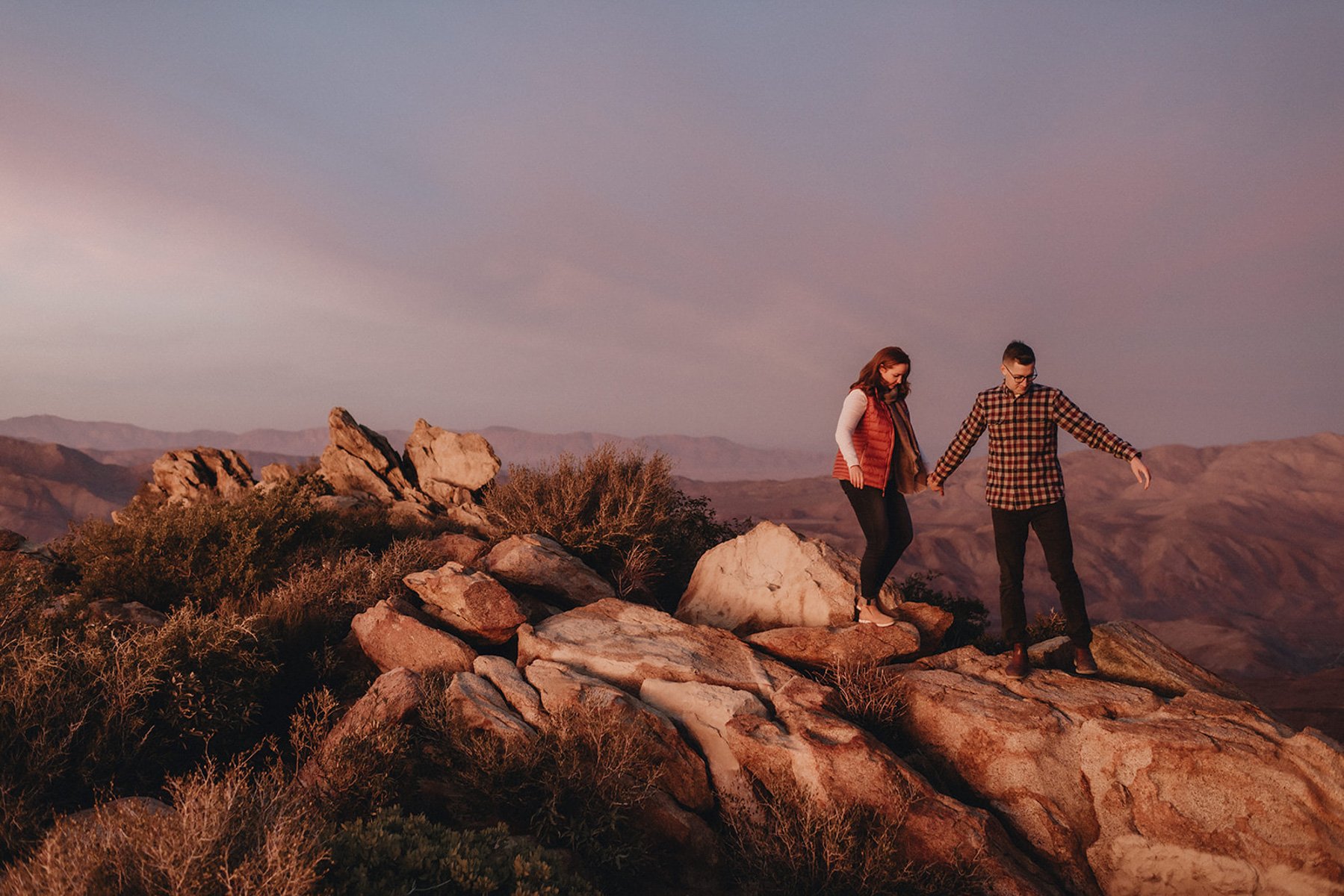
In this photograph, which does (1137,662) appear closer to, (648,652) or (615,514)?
(648,652)

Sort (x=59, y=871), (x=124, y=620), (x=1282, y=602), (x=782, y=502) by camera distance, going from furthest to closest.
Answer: (x=782, y=502) < (x=1282, y=602) < (x=124, y=620) < (x=59, y=871)

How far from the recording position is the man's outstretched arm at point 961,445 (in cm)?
573

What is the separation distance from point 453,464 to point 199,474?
6769mm

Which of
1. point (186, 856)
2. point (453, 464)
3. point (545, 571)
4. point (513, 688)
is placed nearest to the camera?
point (186, 856)

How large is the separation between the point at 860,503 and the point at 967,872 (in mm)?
2824

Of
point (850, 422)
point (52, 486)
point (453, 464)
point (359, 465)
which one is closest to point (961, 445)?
point (850, 422)

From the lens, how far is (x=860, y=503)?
5.91 meters

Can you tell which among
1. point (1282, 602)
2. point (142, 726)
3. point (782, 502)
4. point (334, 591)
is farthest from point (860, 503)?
point (782, 502)

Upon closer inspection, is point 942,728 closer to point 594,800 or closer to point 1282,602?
point 594,800

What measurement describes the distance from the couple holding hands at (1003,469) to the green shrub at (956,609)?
1.33 m

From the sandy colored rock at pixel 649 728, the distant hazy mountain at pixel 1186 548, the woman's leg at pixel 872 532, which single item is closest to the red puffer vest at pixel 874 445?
the woman's leg at pixel 872 532

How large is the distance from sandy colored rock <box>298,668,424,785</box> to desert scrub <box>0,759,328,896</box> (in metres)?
0.89

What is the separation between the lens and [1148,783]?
4.50 m

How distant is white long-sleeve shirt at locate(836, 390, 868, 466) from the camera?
5.76 m
